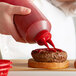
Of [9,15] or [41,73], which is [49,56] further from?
[9,15]

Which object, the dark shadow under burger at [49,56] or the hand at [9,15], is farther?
the dark shadow under burger at [49,56]

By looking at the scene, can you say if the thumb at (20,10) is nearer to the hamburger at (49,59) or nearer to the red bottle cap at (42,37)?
the red bottle cap at (42,37)

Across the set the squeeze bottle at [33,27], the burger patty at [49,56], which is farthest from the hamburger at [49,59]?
the squeeze bottle at [33,27]

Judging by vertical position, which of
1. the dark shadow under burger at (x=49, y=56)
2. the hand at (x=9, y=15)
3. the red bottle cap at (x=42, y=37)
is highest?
the hand at (x=9, y=15)

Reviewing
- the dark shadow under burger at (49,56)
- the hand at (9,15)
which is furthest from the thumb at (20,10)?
the dark shadow under burger at (49,56)

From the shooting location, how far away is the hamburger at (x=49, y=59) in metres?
0.93

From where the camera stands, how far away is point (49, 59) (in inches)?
36.9

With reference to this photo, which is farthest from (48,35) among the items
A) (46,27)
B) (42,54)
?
(42,54)

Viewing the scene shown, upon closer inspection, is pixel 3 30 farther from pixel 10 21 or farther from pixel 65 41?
pixel 65 41

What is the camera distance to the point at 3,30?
3.09ft

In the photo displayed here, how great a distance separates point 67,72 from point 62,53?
0.38ft

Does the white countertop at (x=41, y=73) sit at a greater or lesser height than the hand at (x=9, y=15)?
lesser

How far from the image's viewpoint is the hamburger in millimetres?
927

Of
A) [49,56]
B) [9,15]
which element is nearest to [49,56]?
[49,56]
